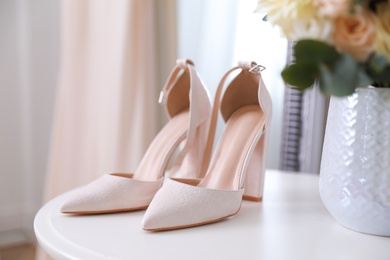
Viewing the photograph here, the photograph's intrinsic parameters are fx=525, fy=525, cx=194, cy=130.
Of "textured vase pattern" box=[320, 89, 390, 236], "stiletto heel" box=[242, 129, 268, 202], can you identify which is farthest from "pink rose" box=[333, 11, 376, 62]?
"stiletto heel" box=[242, 129, 268, 202]

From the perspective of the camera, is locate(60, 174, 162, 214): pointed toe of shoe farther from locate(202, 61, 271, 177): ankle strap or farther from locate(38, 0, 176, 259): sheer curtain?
locate(38, 0, 176, 259): sheer curtain

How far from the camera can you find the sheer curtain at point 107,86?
1443mm

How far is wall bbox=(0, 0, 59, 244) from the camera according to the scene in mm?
1968

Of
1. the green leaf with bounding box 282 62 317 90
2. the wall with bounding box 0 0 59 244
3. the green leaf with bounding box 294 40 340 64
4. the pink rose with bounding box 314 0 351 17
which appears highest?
the pink rose with bounding box 314 0 351 17

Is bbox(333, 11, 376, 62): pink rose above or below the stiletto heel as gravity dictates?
above

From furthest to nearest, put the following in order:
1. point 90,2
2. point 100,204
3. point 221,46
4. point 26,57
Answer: point 26,57, point 90,2, point 221,46, point 100,204

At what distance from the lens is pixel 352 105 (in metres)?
0.69

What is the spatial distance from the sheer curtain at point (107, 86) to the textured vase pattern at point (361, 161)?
31.3 inches

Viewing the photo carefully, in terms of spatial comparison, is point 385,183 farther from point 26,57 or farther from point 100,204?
point 26,57

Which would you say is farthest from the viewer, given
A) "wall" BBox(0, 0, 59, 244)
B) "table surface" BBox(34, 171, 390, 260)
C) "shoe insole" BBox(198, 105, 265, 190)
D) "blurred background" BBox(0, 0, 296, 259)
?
"wall" BBox(0, 0, 59, 244)

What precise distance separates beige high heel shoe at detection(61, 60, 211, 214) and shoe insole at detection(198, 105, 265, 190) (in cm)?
5

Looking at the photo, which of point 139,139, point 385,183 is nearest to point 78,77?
point 139,139

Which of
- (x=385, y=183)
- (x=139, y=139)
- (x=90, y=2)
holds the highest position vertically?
(x=90, y=2)

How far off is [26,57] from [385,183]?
163 cm
